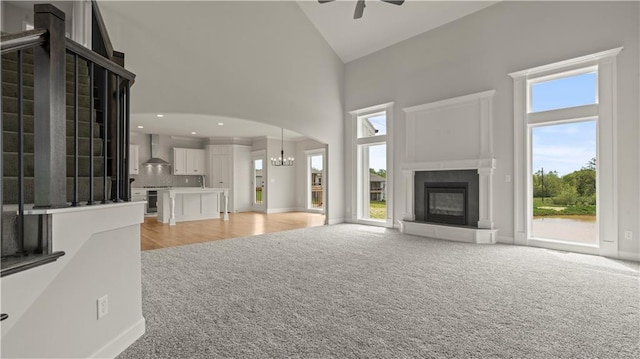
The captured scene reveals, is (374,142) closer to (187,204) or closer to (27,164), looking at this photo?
(187,204)

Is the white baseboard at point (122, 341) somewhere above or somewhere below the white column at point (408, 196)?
below

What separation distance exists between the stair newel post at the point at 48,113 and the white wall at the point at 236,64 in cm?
379

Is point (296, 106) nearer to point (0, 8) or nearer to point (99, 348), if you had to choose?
point (0, 8)

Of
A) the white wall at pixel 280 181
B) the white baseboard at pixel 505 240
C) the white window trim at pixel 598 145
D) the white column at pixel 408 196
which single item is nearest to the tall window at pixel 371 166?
the white column at pixel 408 196

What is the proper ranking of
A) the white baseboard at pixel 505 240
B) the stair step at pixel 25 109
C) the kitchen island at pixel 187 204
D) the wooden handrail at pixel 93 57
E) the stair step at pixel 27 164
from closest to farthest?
the wooden handrail at pixel 93 57, the stair step at pixel 27 164, the stair step at pixel 25 109, the white baseboard at pixel 505 240, the kitchen island at pixel 187 204

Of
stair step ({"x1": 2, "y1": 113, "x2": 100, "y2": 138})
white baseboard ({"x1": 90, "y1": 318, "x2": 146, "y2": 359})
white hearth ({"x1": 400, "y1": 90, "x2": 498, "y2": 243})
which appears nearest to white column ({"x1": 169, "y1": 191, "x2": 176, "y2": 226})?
white hearth ({"x1": 400, "y1": 90, "x2": 498, "y2": 243})

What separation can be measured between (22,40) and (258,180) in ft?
33.4

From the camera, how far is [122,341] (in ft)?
6.57

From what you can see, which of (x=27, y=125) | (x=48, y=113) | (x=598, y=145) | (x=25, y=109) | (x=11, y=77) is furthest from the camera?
(x=598, y=145)

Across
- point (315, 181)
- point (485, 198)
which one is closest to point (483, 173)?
point (485, 198)

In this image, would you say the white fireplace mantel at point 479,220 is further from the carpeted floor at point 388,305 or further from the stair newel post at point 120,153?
the stair newel post at point 120,153

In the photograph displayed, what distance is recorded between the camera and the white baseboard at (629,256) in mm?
4168

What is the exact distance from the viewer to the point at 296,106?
281 inches

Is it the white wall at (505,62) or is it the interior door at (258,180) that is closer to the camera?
the white wall at (505,62)
